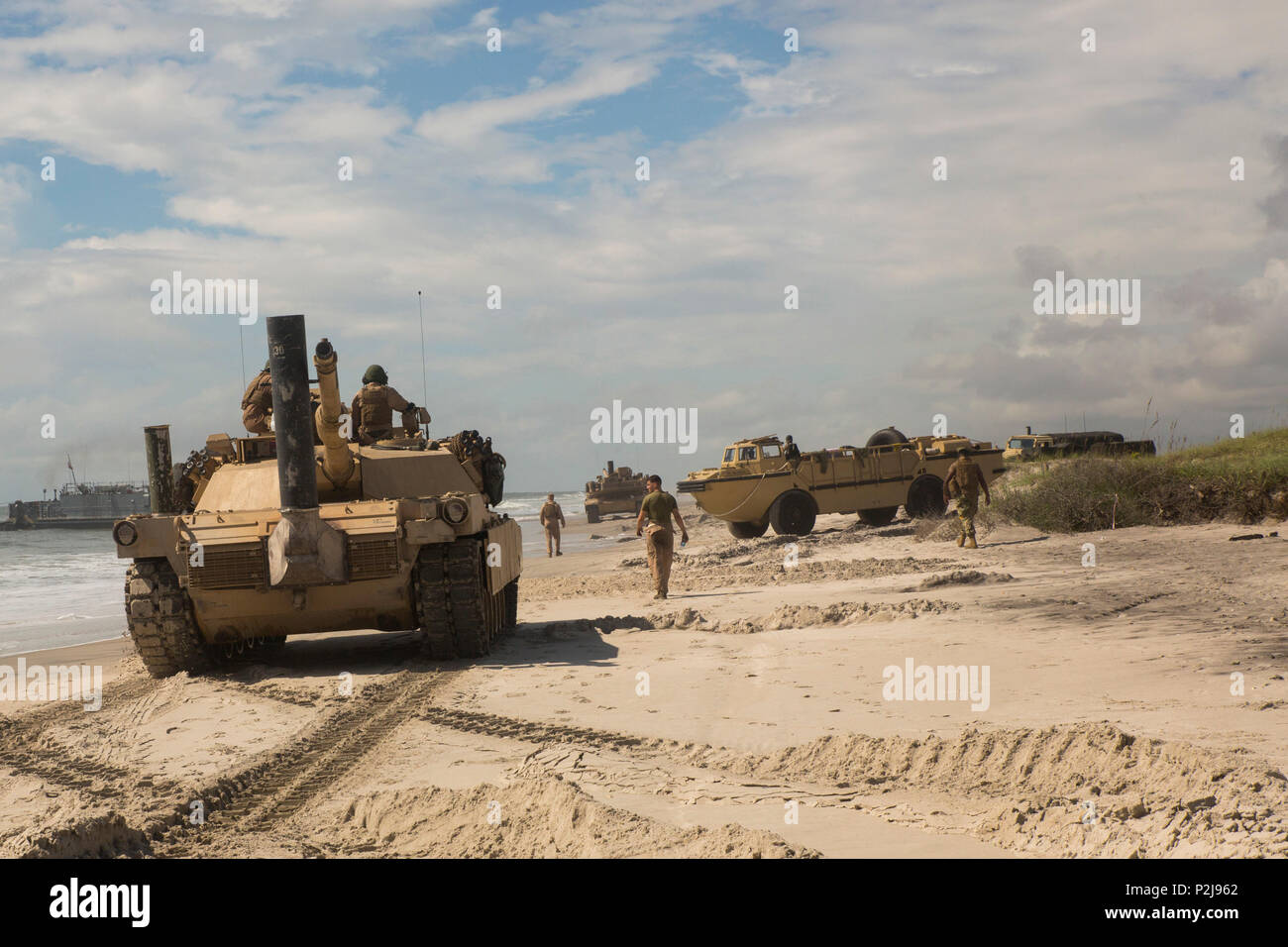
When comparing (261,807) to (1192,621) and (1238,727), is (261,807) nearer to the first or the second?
(1238,727)

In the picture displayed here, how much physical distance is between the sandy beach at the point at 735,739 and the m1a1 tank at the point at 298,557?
0.43 meters

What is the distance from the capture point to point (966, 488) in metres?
18.2

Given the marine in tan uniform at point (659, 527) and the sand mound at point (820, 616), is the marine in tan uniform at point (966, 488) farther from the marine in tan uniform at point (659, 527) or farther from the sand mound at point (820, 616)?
the sand mound at point (820, 616)

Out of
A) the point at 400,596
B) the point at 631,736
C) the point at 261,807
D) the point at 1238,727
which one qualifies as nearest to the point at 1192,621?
the point at 1238,727

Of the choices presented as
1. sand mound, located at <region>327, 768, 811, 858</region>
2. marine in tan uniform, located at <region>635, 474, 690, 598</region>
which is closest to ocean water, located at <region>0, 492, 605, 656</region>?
marine in tan uniform, located at <region>635, 474, 690, 598</region>

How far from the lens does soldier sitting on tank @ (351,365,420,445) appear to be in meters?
13.4

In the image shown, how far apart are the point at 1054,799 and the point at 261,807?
362 centimetres

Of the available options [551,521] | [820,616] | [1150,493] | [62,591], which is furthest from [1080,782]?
[62,591]

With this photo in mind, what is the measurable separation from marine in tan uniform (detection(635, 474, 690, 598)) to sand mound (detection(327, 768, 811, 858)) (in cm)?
854

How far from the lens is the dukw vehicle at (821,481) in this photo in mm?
24906

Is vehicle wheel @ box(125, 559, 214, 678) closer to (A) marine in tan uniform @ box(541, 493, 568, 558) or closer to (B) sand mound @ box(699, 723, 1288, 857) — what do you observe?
(B) sand mound @ box(699, 723, 1288, 857)

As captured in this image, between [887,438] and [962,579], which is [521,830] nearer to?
[962,579]

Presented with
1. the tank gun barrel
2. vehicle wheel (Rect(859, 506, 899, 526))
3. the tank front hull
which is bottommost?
vehicle wheel (Rect(859, 506, 899, 526))

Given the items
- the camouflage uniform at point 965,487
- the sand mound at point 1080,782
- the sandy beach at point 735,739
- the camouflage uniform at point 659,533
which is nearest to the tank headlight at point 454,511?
the sandy beach at point 735,739
